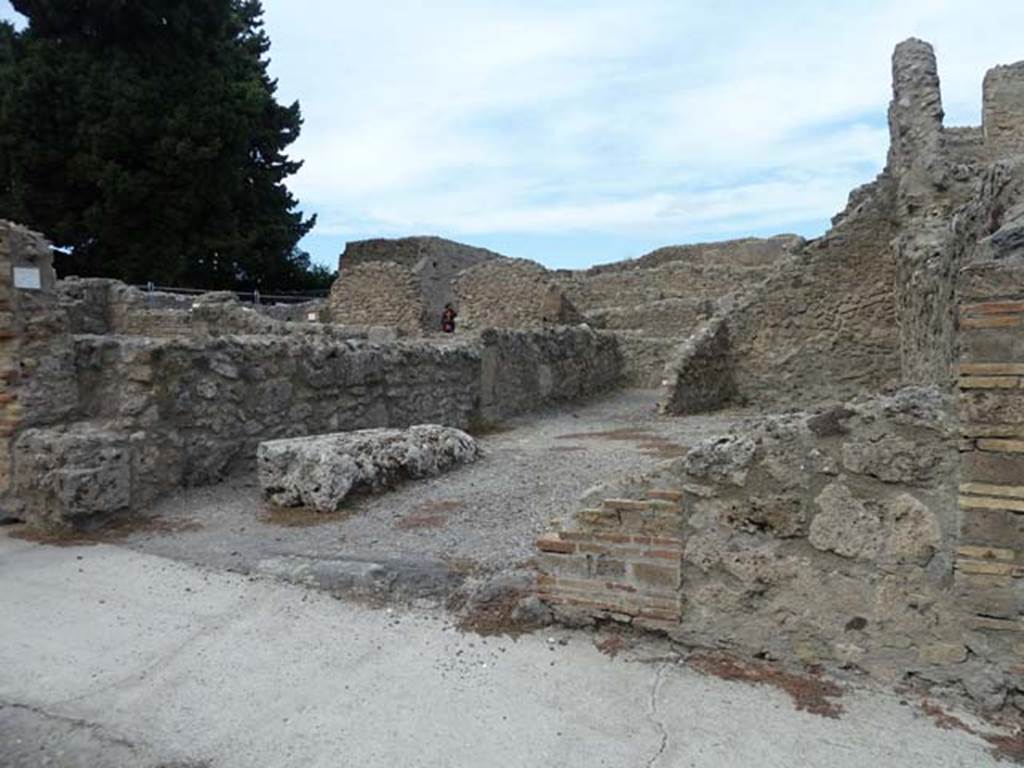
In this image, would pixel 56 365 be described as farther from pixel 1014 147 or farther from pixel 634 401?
pixel 1014 147

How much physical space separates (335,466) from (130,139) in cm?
2337

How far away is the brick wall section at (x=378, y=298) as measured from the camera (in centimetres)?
1966

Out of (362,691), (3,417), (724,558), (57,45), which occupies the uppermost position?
(57,45)

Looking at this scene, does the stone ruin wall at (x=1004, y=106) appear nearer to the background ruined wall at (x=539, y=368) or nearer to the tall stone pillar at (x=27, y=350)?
the background ruined wall at (x=539, y=368)

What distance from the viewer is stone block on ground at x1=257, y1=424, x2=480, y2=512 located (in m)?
5.20

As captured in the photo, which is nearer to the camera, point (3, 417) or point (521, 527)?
point (521, 527)

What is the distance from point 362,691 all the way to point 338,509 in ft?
7.72

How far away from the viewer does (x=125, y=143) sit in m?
24.1

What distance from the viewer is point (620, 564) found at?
10.3ft

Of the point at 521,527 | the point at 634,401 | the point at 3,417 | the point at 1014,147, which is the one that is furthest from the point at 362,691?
the point at 1014,147

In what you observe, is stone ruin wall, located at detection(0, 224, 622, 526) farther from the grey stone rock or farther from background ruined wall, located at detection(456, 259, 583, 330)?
background ruined wall, located at detection(456, 259, 583, 330)

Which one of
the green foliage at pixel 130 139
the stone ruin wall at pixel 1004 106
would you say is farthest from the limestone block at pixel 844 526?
the green foliage at pixel 130 139

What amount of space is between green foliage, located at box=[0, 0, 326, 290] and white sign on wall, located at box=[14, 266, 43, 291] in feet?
65.8

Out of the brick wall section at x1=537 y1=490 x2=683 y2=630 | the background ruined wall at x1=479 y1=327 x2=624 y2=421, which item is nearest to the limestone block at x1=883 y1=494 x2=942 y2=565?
the brick wall section at x1=537 y1=490 x2=683 y2=630
